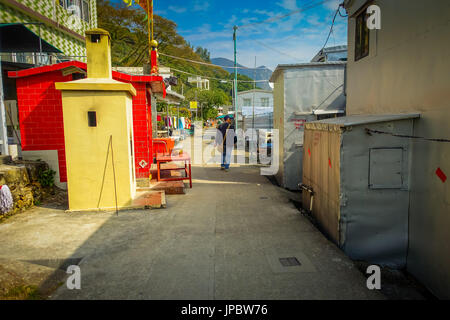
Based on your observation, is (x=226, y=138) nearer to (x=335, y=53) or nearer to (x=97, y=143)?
(x=97, y=143)

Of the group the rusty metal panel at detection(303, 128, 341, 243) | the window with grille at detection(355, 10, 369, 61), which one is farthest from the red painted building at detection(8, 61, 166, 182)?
the window with grille at detection(355, 10, 369, 61)

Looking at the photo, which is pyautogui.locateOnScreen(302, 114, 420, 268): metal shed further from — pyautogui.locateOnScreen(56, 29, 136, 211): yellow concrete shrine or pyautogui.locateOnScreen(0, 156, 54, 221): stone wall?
pyautogui.locateOnScreen(0, 156, 54, 221): stone wall

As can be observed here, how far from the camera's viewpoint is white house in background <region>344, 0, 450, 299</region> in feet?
13.3

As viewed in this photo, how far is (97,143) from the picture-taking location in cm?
644

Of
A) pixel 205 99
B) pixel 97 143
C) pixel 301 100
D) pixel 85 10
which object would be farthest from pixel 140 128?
pixel 205 99

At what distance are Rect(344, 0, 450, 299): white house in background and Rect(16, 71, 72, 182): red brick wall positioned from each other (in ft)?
24.6

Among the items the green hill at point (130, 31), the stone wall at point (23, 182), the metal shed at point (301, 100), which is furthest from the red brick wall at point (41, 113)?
the green hill at point (130, 31)

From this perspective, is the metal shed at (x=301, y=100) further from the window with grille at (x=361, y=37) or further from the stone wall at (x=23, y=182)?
the stone wall at (x=23, y=182)

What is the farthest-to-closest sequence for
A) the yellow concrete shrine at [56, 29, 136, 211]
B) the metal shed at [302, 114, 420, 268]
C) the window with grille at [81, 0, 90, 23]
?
the window with grille at [81, 0, 90, 23] → the yellow concrete shrine at [56, 29, 136, 211] → the metal shed at [302, 114, 420, 268]

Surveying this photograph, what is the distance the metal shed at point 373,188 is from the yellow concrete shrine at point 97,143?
4375 mm

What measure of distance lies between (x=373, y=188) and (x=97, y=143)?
5.41m

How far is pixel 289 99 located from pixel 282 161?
199cm
